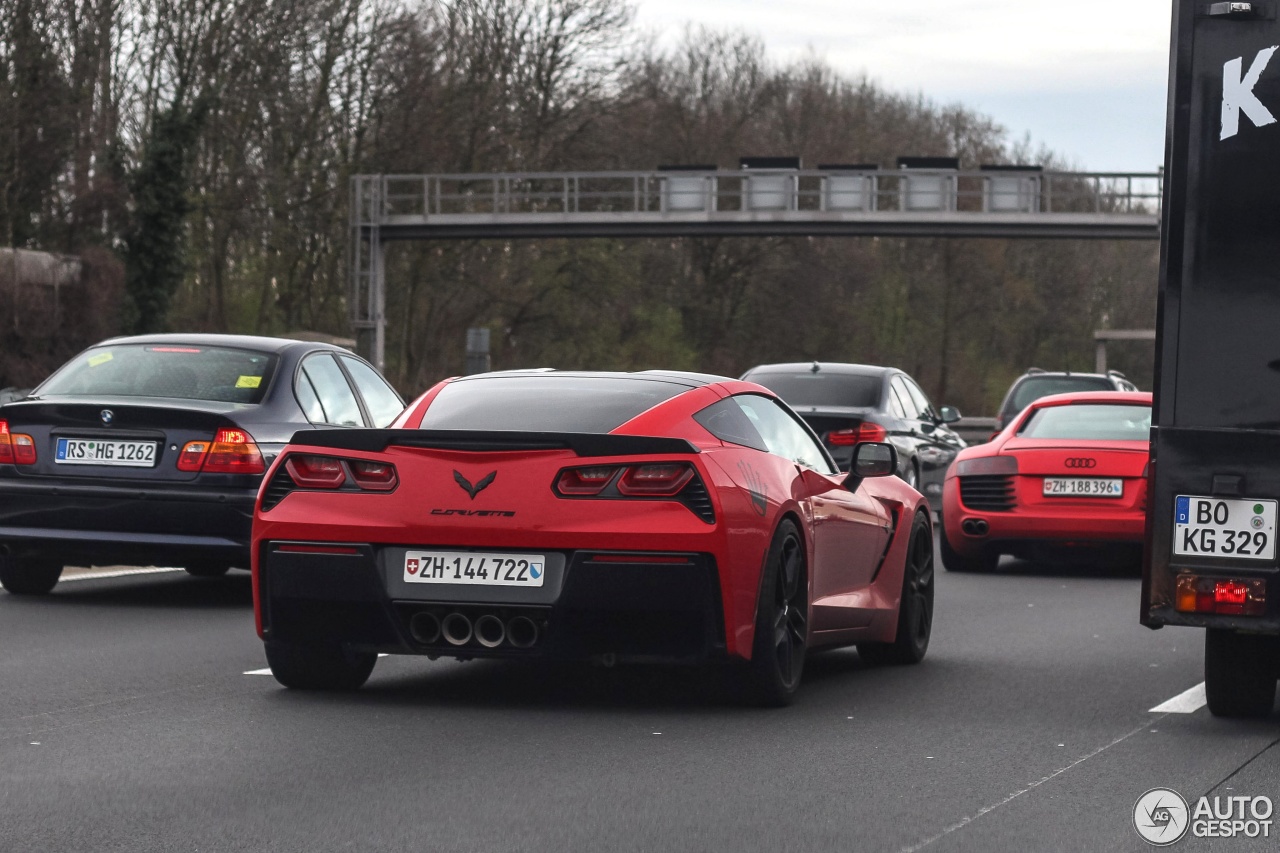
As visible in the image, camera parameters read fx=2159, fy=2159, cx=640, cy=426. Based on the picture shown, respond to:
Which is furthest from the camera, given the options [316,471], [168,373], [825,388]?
[825,388]

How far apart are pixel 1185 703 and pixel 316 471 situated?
3.50 metres

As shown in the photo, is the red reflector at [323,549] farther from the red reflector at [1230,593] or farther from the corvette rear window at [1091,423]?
the corvette rear window at [1091,423]

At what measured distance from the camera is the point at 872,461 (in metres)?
9.37

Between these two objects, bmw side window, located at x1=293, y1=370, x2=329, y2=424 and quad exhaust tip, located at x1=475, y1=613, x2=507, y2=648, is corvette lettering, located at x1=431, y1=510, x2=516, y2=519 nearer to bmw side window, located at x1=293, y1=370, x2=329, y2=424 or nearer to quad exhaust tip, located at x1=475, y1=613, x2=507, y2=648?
quad exhaust tip, located at x1=475, y1=613, x2=507, y2=648

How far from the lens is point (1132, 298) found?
71.0 m

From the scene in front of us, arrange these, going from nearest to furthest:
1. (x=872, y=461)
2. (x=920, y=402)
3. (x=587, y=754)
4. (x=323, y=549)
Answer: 1. (x=587, y=754)
2. (x=323, y=549)
3. (x=872, y=461)
4. (x=920, y=402)

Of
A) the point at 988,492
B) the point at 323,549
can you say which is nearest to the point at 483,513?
the point at 323,549

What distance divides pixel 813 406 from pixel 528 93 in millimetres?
38430

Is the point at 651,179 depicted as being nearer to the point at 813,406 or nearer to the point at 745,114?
the point at 745,114

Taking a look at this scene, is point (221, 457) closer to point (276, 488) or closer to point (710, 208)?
point (276, 488)

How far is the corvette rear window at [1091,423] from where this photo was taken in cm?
1588

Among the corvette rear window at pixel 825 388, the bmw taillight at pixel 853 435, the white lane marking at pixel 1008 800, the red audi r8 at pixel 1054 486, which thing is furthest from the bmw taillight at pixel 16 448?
the corvette rear window at pixel 825 388

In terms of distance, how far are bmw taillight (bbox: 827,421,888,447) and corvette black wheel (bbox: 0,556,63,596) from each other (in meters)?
8.22

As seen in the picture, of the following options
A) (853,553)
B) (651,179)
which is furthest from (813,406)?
(651,179)
